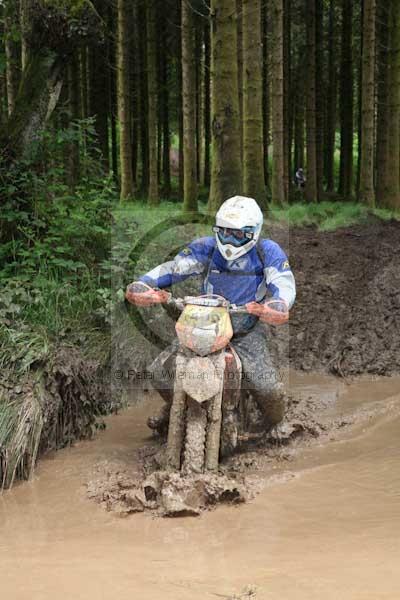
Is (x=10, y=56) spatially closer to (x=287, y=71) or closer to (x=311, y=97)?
(x=311, y=97)

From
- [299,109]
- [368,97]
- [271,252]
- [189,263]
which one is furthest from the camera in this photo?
[299,109]

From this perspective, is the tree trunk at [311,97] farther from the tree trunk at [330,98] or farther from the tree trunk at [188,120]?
the tree trunk at [188,120]

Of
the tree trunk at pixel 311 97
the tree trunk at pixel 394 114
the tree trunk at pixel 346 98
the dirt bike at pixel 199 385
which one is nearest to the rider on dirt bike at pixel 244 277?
the dirt bike at pixel 199 385

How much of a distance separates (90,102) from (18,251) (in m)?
15.8

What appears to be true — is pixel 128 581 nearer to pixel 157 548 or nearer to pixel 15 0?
pixel 157 548

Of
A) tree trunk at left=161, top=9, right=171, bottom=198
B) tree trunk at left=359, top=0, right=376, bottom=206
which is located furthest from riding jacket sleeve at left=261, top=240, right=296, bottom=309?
tree trunk at left=161, top=9, right=171, bottom=198

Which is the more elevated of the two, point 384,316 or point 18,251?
point 18,251

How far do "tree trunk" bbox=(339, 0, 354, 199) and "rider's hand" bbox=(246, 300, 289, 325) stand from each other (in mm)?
16697

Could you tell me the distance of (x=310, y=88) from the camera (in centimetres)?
1700

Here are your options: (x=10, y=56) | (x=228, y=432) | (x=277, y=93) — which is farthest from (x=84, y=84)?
(x=228, y=432)

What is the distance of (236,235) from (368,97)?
10.9 meters

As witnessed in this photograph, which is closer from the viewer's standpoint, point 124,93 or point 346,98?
point 124,93

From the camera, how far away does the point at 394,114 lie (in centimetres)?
1483

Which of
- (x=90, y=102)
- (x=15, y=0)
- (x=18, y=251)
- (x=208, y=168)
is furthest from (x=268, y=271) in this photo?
(x=208, y=168)
